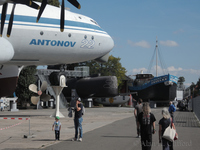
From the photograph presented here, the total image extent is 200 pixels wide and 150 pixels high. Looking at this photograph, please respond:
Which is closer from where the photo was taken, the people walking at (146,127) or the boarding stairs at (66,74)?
the people walking at (146,127)

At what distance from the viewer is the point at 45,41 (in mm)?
24922

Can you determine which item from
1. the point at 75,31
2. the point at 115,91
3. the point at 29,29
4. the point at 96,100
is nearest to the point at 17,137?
the point at 29,29

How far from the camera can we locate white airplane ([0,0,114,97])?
24.0 m

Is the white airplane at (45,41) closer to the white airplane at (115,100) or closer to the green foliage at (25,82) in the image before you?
the green foliage at (25,82)

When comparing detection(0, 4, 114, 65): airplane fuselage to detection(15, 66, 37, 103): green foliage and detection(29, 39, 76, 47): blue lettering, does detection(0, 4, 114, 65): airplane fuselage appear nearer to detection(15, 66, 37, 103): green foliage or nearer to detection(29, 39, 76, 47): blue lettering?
→ detection(29, 39, 76, 47): blue lettering

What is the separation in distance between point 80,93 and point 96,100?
9.11m

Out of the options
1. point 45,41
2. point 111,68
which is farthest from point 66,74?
point 45,41

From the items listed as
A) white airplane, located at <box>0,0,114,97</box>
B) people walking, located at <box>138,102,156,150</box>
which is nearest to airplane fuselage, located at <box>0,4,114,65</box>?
white airplane, located at <box>0,0,114,97</box>

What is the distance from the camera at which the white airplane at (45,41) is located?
24031mm

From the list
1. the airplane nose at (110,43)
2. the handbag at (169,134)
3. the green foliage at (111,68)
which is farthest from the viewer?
the green foliage at (111,68)

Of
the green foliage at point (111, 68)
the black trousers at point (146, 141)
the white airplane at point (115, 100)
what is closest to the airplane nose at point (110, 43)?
the black trousers at point (146, 141)

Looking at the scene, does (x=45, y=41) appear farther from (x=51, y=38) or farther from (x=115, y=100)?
(x=115, y=100)

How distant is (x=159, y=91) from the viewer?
71000 mm

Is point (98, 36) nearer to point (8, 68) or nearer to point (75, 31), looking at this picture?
point (75, 31)
